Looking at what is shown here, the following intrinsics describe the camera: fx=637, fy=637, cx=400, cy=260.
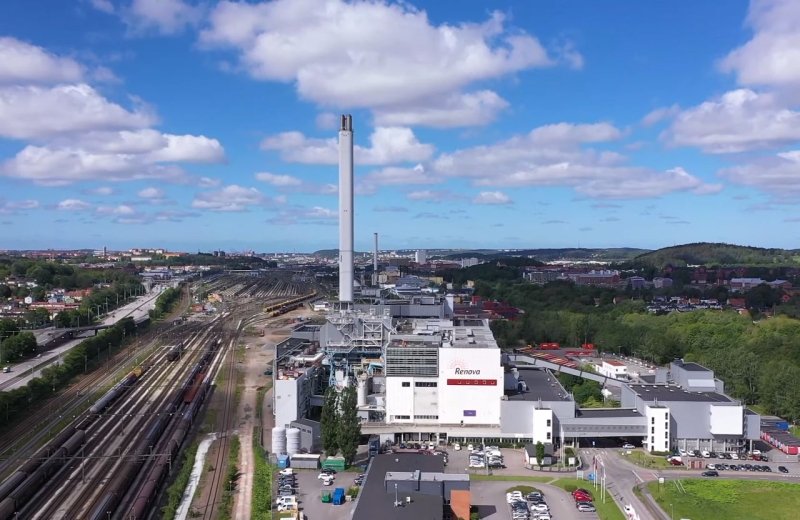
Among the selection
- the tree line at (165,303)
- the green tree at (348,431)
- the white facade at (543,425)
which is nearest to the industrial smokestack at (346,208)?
the green tree at (348,431)

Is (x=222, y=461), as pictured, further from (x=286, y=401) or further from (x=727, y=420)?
(x=727, y=420)

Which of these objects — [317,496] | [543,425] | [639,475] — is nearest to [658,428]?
[639,475]

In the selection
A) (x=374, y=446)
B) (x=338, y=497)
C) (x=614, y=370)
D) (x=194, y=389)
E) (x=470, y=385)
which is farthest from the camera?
(x=614, y=370)

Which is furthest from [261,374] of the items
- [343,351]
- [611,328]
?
[611,328]

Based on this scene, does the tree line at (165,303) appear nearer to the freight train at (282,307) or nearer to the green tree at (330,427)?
the freight train at (282,307)

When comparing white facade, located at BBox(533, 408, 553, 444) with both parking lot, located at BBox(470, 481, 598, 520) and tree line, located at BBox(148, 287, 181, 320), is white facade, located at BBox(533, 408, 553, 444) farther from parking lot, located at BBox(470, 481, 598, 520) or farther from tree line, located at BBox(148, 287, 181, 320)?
tree line, located at BBox(148, 287, 181, 320)

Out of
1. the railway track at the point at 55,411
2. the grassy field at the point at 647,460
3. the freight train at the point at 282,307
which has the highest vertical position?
the freight train at the point at 282,307

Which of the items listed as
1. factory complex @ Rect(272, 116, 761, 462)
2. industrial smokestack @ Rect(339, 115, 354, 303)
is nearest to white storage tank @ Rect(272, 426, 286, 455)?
factory complex @ Rect(272, 116, 761, 462)
